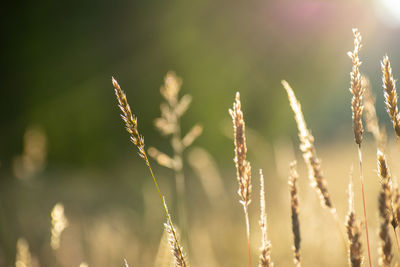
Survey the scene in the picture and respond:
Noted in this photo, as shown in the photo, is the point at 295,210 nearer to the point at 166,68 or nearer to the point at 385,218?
the point at 385,218

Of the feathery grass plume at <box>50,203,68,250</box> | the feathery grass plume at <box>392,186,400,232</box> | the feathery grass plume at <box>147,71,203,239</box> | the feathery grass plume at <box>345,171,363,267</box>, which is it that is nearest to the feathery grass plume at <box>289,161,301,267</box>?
the feathery grass plume at <box>345,171,363,267</box>

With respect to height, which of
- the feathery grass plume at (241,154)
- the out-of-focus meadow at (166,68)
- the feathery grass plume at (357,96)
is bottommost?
the feathery grass plume at (241,154)

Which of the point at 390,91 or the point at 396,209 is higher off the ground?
the point at 390,91

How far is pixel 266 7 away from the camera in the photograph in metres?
16.7

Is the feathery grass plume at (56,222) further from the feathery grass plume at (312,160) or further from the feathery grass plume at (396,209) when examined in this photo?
the feathery grass plume at (396,209)

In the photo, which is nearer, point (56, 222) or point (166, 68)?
point (56, 222)

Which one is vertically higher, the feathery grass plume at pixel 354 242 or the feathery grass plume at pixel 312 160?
the feathery grass plume at pixel 312 160

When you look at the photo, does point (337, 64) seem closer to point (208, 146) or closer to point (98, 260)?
point (208, 146)

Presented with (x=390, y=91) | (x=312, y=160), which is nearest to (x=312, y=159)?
(x=312, y=160)

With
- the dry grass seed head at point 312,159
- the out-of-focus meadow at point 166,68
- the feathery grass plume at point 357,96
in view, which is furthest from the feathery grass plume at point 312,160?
the out-of-focus meadow at point 166,68

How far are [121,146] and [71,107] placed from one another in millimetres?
2739

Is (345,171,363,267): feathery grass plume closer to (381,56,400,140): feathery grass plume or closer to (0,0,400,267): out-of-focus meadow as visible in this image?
(381,56,400,140): feathery grass plume

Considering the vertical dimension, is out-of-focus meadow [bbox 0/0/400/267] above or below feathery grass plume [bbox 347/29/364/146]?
above

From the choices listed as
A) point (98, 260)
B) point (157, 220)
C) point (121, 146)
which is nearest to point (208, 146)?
point (121, 146)
